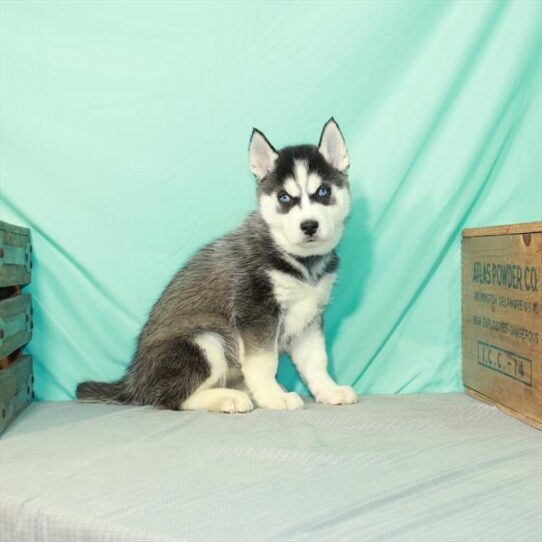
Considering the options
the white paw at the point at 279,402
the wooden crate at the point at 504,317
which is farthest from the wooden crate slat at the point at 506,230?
the white paw at the point at 279,402

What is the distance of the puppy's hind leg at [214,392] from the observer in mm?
2545

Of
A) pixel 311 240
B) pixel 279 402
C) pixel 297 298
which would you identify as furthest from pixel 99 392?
pixel 311 240

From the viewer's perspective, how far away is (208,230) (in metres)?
3.14

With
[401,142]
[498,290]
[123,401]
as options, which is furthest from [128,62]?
[498,290]

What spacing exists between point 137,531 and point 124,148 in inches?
79.0

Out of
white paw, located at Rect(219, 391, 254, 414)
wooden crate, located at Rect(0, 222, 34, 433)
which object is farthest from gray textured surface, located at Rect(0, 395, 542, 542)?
wooden crate, located at Rect(0, 222, 34, 433)

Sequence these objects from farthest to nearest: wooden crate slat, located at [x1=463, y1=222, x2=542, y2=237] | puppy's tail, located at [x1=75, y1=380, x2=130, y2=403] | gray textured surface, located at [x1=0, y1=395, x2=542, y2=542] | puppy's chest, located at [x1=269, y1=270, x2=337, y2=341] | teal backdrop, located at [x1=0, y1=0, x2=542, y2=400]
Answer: teal backdrop, located at [x1=0, y1=0, x2=542, y2=400], puppy's tail, located at [x1=75, y1=380, x2=130, y2=403], puppy's chest, located at [x1=269, y1=270, x2=337, y2=341], wooden crate slat, located at [x1=463, y1=222, x2=542, y2=237], gray textured surface, located at [x1=0, y1=395, x2=542, y2=542]

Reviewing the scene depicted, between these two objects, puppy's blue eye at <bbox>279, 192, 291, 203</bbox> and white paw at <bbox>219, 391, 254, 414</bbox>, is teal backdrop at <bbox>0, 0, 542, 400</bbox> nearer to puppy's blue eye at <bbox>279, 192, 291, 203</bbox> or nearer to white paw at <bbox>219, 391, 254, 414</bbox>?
puppy's blue eye at <bbox>279, 192, 291, 203</bbox>

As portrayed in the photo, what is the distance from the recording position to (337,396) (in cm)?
276

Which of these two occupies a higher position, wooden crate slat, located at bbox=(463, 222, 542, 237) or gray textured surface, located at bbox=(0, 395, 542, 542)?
wooden crate slat, located at bbox=(463, 222, 542, 237)

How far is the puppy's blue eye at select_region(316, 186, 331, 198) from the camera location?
2660 mm

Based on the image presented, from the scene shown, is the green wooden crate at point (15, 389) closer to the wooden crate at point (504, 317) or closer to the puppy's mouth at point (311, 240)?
the puppy's mouth at point (311, 240)

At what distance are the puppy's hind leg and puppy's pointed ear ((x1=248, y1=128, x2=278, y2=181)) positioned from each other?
0.72m

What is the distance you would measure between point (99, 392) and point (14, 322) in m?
0.49
